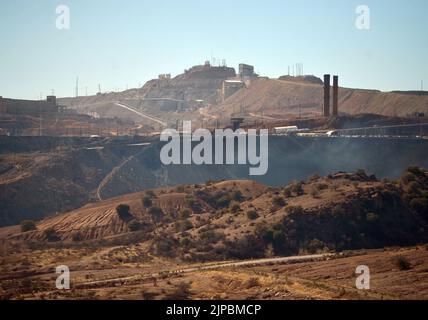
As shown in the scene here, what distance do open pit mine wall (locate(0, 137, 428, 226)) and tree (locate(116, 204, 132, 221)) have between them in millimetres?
14966

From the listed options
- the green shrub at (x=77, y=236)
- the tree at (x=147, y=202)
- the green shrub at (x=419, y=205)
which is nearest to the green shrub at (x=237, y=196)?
the tree at (x=147, y=202)

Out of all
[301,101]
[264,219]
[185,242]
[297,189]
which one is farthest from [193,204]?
[301,101]

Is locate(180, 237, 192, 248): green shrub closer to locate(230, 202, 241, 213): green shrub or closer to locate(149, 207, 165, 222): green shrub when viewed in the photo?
locate(230, 202, 241, 213): green shrub

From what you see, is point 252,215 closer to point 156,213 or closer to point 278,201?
point 278,201

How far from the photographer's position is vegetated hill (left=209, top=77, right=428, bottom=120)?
12506cm

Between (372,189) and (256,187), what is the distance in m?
11.6

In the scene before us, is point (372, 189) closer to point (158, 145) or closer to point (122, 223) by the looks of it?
point (122, 223)

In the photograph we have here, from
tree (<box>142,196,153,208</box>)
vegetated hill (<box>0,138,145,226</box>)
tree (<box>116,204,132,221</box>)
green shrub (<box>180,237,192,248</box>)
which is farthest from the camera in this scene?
vegetated hill (<box>0,138,145,226</box>)

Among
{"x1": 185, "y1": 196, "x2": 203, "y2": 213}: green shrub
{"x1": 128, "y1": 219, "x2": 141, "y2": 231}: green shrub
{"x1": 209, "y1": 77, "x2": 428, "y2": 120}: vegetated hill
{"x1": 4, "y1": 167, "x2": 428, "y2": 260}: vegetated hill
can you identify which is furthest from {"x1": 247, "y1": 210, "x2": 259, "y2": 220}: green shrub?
{"x1": 209, "y1": 77, "x2": 428, "y2": 120}: vegetated hill

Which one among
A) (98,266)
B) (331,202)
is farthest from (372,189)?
(98,266)

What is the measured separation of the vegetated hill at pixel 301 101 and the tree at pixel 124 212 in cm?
6841

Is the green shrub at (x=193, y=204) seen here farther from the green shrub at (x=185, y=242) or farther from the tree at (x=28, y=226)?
the tree at (x=28, y=226)

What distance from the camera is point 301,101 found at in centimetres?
13888

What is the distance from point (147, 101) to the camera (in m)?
164
